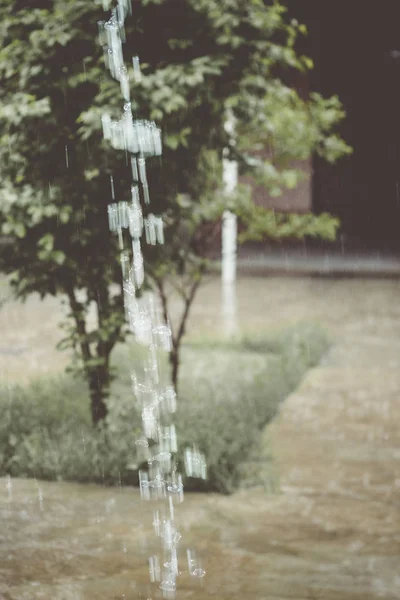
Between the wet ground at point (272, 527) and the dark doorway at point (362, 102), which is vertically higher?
the dark doorway at point (362, 102)

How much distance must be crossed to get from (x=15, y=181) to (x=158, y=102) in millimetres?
1026

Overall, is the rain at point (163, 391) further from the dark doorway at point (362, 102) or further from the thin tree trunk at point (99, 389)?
the dark doorway at point (362, 102)

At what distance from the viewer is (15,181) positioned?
4820mm

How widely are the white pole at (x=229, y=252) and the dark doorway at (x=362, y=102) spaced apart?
347cm

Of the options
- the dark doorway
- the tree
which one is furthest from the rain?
the dark doorway

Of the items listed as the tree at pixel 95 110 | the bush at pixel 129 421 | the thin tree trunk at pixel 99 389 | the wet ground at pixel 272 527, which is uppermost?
the tree at pixel 95 110

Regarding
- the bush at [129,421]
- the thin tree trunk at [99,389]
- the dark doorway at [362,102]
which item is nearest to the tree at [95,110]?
the thin tree trunk at [99,389]

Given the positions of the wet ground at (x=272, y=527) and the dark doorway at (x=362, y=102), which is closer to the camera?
the wet ground at (x=272, y=527)

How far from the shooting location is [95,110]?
14.5 feet

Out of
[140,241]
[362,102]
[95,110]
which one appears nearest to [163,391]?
[140,241]

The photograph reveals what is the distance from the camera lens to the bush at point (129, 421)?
481 cm

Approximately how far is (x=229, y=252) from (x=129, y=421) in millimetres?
3345

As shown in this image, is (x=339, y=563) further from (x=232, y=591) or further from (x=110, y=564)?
(x=110, y=564)

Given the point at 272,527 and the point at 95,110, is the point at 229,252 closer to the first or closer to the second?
the point at 95,110
